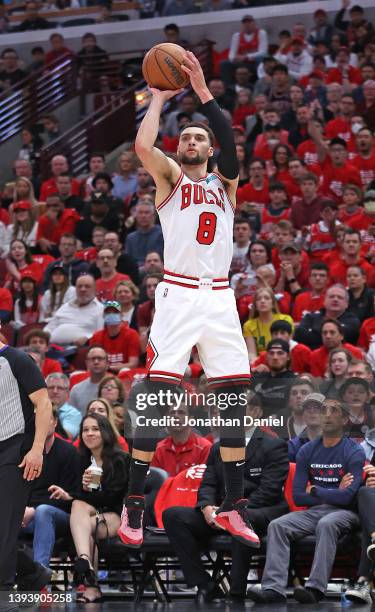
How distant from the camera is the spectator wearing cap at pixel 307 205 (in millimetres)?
13664

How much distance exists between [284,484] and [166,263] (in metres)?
2.76

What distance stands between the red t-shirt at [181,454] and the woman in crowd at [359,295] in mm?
2422

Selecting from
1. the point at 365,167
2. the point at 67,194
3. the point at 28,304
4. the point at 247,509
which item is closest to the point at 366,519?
the point at 247,509

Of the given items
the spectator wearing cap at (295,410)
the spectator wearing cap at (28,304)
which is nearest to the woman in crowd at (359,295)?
the spectator wearing cap at (295,410)

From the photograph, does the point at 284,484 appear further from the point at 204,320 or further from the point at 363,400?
the point at 204,320

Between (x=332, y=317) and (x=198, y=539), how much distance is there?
10.3 ft

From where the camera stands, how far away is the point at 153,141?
7164 mm

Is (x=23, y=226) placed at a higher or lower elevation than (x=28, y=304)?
higher

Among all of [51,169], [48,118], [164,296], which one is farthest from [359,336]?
[48,118]

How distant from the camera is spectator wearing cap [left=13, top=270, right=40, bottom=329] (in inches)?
530

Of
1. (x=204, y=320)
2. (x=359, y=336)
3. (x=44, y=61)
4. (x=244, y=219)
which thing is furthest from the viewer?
(x=44, y=61)

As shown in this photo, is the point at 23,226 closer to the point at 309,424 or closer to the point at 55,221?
the point at 55,221

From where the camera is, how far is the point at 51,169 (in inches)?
698

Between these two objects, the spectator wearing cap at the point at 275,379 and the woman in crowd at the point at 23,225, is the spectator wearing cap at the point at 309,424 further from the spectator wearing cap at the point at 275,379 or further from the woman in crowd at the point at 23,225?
the woman in crowd at the point at 23,225
